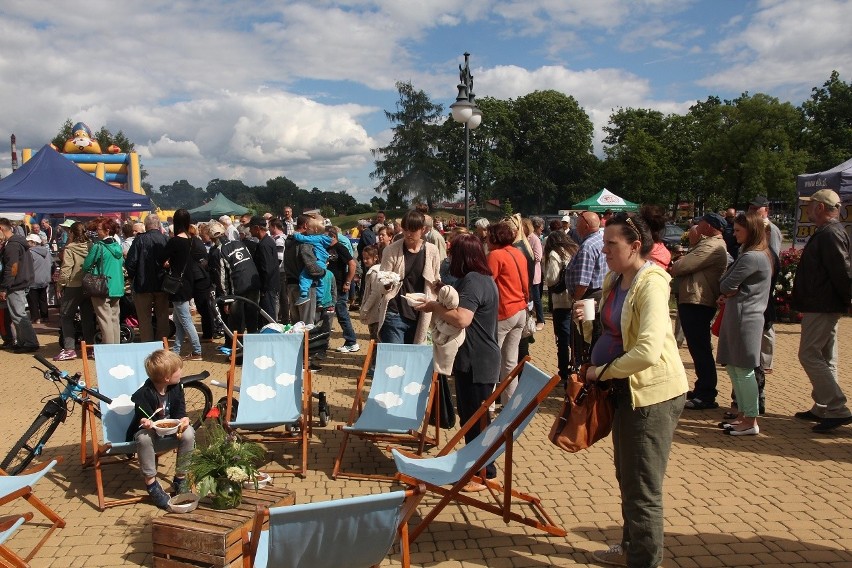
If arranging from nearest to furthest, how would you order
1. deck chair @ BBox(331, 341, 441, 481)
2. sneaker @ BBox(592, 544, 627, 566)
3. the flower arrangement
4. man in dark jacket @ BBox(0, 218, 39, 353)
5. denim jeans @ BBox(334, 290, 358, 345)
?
sneaker @ BBox(592, 544, 627, 566) < deck chair @ BBox(331, 341, 441, 481) < man in dark jacket @ BBox(0, 218, 39, 353) < denim jeans @ BBox(334, 290, 358, 345) < the flower arrangement

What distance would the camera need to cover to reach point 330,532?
254 centimetres

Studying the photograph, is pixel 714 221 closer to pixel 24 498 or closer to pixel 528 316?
pixel 528 316

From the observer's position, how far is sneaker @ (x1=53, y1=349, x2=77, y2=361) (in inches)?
358

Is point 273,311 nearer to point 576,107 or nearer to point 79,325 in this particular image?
point 79,325

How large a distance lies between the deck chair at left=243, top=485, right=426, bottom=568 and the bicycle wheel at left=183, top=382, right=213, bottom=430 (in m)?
3.20

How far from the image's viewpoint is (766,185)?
39.9 meters

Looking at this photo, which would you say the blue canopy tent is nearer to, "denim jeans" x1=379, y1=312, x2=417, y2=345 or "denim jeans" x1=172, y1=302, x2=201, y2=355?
"denim jeans" x1=172, y1=302, x2=201, y2=355

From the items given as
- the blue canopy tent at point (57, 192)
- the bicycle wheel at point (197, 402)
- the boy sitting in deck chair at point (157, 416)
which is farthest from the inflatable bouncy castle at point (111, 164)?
the boy sitting in deck chair at point (157, 416)

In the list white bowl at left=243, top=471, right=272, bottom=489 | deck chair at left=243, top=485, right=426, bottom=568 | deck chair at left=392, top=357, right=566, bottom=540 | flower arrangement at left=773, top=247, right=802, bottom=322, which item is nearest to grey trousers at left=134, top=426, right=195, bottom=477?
white bowl at left=243, top=471, right=272, bottom=489

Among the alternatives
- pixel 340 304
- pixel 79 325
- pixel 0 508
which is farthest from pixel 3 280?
pixel 0 508

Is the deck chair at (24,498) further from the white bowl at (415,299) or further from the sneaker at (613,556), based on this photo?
the sneaker at (613,556)

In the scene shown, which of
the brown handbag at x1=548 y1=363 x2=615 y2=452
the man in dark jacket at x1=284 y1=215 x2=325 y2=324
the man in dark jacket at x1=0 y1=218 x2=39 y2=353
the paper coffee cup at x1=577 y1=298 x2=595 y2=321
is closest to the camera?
the brown handbag at x1=548 y1=363 x2=615 y2=452

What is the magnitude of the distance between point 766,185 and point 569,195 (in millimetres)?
23589

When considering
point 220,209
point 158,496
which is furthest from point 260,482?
point 220,209
